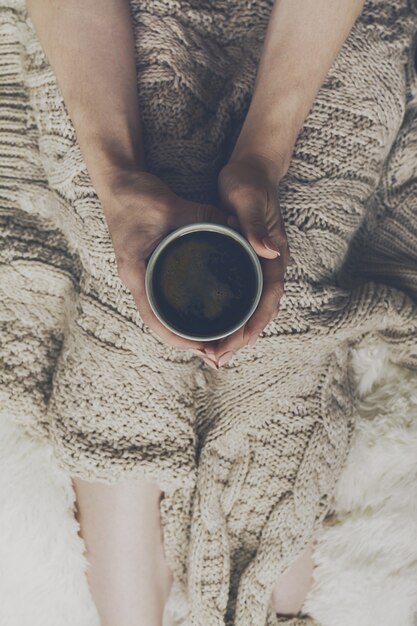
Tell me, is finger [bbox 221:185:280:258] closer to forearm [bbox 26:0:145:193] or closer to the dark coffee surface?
the dark coffee surface

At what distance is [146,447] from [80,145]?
1.26 ft

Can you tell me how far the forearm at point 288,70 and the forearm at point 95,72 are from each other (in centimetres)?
14

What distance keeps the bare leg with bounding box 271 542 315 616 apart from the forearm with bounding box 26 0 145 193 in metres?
0.62

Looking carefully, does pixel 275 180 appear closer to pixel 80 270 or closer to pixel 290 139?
pixel 290 139

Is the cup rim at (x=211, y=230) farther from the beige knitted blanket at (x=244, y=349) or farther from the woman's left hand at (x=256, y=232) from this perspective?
the beige knitted blanket at (x=244, y=349)

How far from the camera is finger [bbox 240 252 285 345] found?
2.11 feet

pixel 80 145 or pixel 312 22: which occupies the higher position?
pixel 312 22

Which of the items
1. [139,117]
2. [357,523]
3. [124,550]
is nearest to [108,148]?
[139,117]

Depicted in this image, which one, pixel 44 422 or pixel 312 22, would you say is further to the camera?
pixel 44 422

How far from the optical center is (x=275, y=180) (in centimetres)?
73

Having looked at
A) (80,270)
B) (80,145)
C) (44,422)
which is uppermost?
(80,145)

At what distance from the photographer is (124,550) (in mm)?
861

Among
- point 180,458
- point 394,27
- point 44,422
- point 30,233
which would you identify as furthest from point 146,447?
point 394,27

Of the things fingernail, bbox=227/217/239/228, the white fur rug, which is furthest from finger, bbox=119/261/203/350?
the white fur rug
